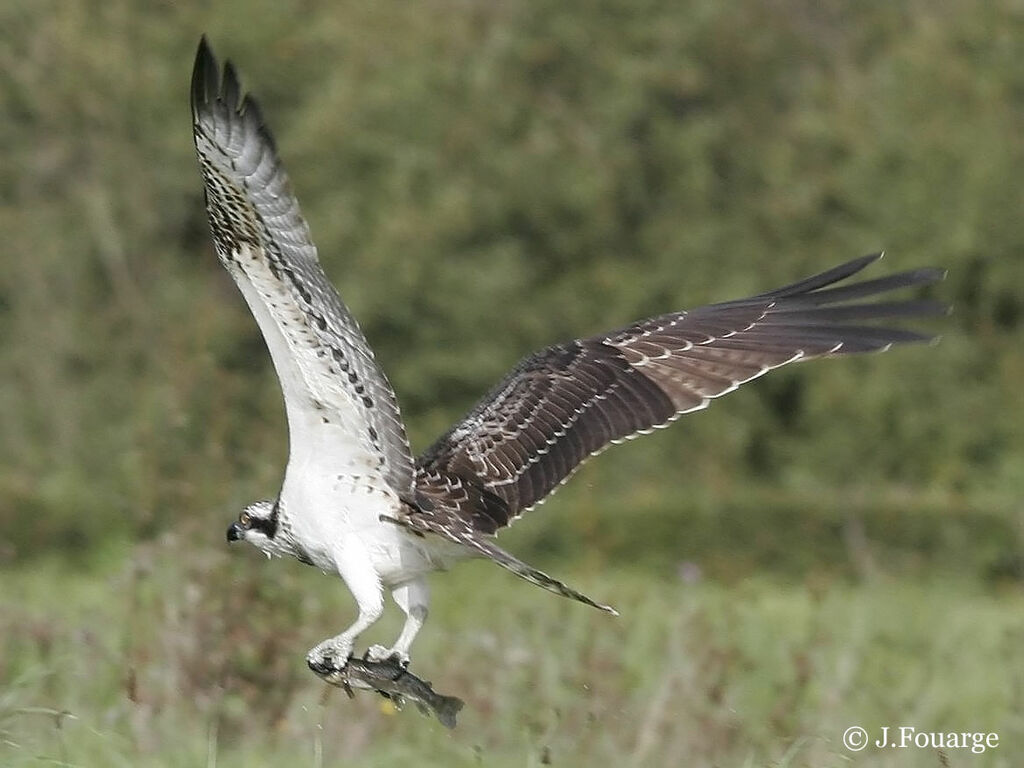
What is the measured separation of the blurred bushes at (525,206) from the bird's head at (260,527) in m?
12.2

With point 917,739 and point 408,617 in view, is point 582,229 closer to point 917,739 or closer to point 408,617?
point 917,739

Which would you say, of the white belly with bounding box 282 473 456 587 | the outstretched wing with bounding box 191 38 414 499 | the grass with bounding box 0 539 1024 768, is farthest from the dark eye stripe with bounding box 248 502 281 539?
the grass with bounding box 0 539 1024 768

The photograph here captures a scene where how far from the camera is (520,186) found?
877 inches

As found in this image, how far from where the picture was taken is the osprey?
5.91 m

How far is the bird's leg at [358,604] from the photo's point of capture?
6285mm

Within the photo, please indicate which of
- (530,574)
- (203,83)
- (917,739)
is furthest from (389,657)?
(917,739)

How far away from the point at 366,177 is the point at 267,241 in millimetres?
16401

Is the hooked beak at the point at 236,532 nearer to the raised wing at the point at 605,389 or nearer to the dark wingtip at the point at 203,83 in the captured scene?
the raised wing at the point at 605,389

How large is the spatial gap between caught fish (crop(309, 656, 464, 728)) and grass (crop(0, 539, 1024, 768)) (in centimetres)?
23

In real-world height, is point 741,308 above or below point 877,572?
below

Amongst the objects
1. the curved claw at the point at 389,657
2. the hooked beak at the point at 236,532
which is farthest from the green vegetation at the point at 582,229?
the curved claw at the point at 389,657

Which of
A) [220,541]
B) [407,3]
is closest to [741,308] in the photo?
[220,541]

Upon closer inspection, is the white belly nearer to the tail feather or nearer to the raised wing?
the raised wing

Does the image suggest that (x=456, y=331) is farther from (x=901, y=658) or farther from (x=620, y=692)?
(x=620, y=692)
